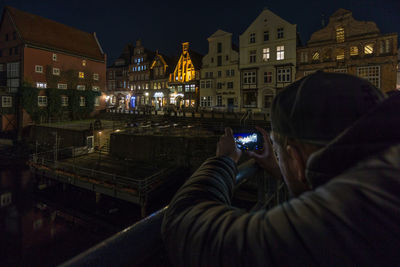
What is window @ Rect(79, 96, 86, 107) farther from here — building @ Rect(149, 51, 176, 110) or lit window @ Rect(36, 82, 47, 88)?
building @ Rect(149, 51, 176, 110)

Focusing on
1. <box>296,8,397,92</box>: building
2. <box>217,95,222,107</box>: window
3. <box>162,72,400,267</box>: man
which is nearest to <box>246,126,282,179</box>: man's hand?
<box>162,72,400,267</box>: man

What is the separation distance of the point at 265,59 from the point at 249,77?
326cm

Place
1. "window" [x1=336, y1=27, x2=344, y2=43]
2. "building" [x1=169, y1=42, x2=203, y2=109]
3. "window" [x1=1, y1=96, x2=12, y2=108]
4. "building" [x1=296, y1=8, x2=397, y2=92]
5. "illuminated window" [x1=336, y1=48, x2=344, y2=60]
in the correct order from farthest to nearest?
"building" [x1=169, y1=42, x2=203, y2=109] → "window" [x1=1, y1=96, x2=12, y2=108] → "illuminated window" [x1=336, y1=48, x2=344, y2=60] → "window" [x1=336, y1=27, x2=344, y2=43] → "building" [x1=296, y1=8, x2=397, y2=92]

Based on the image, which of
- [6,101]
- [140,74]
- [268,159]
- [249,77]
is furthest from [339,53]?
[6,101]

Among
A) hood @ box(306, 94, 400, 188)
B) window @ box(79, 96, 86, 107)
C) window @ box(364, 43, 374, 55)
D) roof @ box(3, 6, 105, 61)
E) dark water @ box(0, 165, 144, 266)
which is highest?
roof @ box(3, 6, 105, 61)

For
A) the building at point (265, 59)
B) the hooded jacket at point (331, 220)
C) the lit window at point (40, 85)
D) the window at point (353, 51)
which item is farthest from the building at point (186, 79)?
the hooded jacket at point (331, 220)

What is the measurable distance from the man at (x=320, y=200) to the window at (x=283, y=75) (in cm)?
3155

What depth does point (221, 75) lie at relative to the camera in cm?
3594

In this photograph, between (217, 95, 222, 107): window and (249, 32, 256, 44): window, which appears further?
(217, 95, 222, 107): window

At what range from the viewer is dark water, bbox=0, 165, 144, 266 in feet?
40.6

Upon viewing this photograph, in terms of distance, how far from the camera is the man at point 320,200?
539 mm

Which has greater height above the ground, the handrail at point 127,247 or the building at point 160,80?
the building at point 160,80

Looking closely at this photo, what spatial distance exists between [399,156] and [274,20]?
35.0 metres

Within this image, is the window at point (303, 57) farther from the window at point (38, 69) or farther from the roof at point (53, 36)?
the window at point (38, 69)
